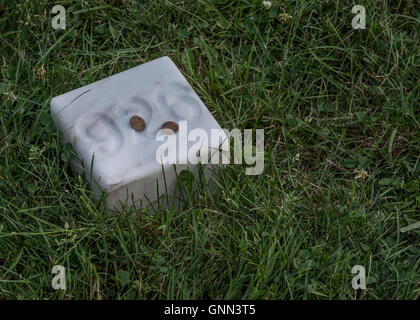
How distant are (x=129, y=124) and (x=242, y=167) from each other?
1.29ft

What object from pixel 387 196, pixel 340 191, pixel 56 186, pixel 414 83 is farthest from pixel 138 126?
pixel 414 83

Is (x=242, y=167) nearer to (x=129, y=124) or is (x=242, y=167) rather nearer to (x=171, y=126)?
A: (x=171, y=126)

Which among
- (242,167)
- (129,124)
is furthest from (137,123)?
(242,167)

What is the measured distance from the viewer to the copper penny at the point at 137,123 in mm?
2014

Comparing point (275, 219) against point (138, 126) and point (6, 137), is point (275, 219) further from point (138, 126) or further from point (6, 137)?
point (6, 137)

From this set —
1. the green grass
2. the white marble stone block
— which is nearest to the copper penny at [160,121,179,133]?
the white marble stone block

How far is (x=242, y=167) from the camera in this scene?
2086 mm

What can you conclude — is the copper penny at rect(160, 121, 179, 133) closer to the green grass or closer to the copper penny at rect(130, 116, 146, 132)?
the copper penny at rect(130, 116, 146, 132)

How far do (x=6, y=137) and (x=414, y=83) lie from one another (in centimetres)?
151

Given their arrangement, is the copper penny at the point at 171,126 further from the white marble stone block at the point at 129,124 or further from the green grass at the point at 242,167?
the green grass at the point at 242,167

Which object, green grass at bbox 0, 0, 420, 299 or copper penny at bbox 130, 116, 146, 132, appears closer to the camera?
green grass at bbox 0, 0, 420, 299

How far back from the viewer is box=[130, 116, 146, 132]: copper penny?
2.01 meters

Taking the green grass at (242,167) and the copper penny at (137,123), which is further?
the copper penny at (137,123)

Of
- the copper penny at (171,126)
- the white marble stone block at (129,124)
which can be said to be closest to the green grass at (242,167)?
the white marble stone block at (129,124)
